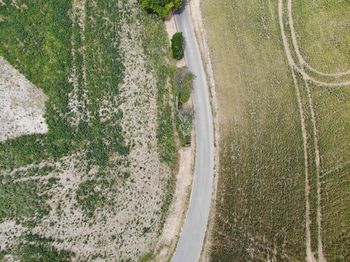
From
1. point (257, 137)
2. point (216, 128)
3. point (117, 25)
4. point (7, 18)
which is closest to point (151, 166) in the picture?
point (216, 128)

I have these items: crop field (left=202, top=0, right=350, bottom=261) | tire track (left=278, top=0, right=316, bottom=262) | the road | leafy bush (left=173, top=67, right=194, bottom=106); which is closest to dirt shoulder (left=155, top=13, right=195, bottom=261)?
the road

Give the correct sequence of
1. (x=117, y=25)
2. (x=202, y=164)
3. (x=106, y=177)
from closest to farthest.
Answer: (x=106, y=177), (x=202, y=164), (x=117, y=25)

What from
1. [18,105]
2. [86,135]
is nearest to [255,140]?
[86,135]

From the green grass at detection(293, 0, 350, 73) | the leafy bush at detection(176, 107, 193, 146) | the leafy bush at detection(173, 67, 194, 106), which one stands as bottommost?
the leafy bush at detection(176, 107, 193, 146)

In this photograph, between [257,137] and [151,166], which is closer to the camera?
[151,166]

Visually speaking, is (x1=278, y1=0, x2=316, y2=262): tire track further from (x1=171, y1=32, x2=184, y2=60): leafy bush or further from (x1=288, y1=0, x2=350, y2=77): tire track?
(x1=171, y1=32, x2=184, y2=60): leafy bush

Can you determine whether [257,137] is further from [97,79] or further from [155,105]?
[97,79]

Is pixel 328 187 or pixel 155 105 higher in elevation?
pixel 155 105

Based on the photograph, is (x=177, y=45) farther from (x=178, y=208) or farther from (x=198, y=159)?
(x=178, y=208)
